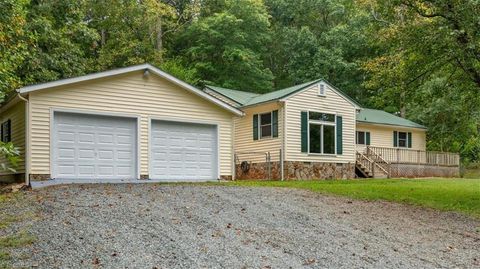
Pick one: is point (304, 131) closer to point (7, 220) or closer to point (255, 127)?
point (255, 127)

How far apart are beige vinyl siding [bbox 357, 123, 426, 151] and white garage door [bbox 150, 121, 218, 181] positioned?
401 inches

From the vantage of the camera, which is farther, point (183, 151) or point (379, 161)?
point (379, 161)

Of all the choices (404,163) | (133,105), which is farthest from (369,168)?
(133,105)

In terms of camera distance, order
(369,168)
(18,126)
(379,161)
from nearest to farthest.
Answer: (18,126), (369,168), (379,161)

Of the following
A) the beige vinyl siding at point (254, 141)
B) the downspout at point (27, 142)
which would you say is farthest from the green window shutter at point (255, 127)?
the downspout at point (27, 142)

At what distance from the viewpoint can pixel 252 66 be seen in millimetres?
33062

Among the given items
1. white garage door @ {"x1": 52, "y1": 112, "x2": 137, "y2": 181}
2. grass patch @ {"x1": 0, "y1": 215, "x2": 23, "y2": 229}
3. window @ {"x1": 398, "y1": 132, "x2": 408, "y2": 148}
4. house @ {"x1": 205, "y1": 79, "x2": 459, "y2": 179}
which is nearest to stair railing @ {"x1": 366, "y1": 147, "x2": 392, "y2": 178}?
house @ {"x1": 205, "y1": 79, "x2": 459, "y2": 179}

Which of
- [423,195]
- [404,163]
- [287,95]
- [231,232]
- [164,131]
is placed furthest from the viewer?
[404,163]

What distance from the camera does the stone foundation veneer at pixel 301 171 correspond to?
21.1m

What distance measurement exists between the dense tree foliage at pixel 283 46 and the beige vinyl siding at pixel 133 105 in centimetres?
134

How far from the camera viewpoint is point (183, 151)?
680 inches

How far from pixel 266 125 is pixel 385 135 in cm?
869

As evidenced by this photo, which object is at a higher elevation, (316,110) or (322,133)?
(316,110)

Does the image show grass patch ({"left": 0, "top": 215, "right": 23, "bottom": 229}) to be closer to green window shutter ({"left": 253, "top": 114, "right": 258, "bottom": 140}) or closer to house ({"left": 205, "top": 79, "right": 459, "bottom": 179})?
house ({"left": 205, "top": 79, "right": 459, "bottom": 179})
